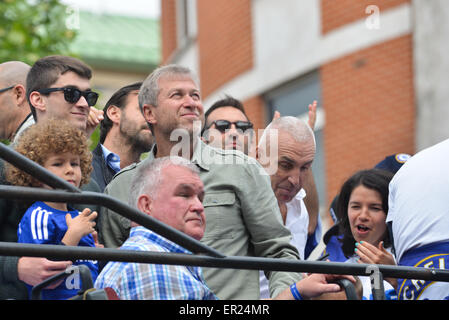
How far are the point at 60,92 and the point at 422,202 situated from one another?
202 centimetres

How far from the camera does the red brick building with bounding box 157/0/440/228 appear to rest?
10992 millimetres

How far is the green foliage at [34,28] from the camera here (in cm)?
1167

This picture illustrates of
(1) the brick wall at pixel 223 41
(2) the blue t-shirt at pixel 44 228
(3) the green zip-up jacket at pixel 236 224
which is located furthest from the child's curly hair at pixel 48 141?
(1) the brick wall at pixel 223 41

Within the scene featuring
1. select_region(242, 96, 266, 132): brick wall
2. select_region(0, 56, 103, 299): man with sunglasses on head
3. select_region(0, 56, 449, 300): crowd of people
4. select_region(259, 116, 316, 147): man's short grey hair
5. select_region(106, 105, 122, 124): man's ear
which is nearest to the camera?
select_region(0, 56, 449, 300): crowd of people

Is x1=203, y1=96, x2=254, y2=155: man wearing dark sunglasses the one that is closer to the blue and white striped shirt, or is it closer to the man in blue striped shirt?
the man in blue striped shirt

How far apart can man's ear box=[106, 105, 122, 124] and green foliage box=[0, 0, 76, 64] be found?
620cm

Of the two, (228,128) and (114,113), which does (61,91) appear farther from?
(228,128)

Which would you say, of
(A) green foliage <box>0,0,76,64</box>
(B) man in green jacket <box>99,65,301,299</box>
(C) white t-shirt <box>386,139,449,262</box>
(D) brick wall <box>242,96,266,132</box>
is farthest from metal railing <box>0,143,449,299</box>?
(D) brick wall <box>242,96,266,132</box>

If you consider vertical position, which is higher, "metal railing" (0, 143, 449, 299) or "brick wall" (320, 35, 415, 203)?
"brick wall" (320, 35, 415, 203)

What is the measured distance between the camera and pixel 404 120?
1086 cm

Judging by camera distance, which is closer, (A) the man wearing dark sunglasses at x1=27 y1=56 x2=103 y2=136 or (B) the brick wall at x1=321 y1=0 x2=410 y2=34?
(A) the man wearing dark sunglasses at x1=27 y1=56 x2=103 y2=136

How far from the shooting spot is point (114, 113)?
5547mm

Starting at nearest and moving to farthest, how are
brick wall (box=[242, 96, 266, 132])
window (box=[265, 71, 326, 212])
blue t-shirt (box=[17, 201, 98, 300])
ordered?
blue t-shirt (box=[17, 201, 98, 300])
window (box=[265, 71, 326, 212])
brick wall (box=[242, 96, 266, 132])
